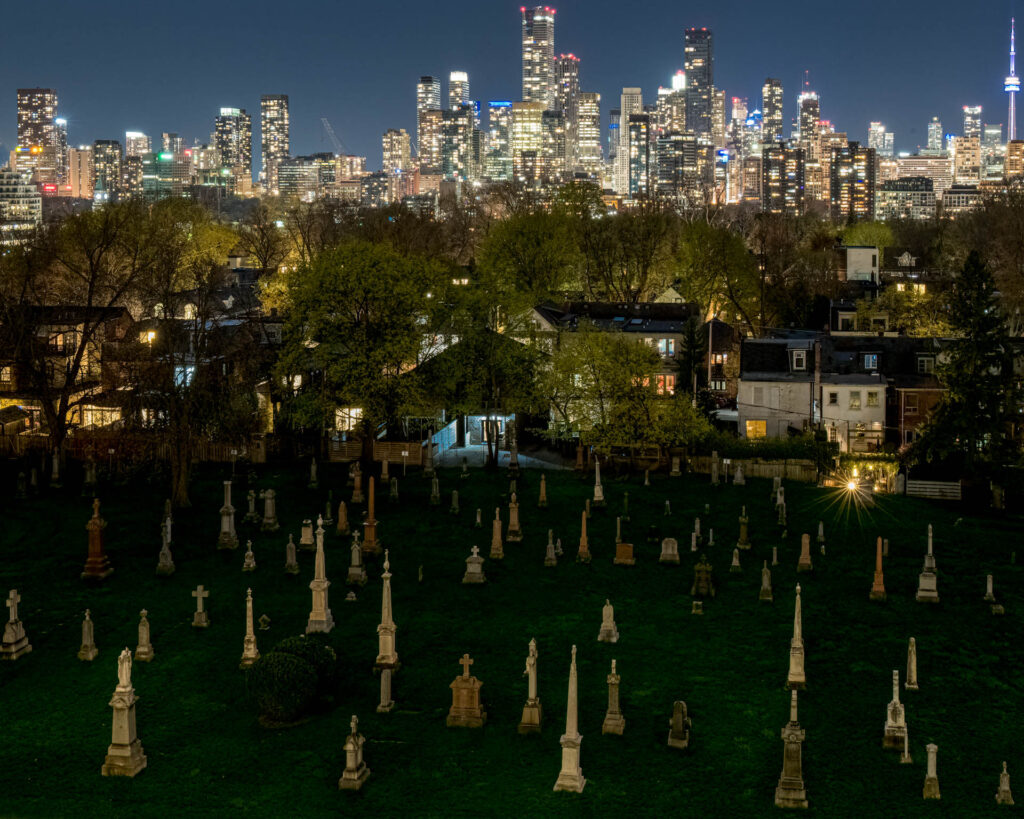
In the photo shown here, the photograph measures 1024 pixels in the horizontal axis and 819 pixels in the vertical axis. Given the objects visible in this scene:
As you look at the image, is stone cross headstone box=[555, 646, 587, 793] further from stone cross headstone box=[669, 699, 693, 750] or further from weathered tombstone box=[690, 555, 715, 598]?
weathered tombstone box=[690, 555, 715, 598]

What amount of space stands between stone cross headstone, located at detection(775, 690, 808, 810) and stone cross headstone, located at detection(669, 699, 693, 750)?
2054 millimetres

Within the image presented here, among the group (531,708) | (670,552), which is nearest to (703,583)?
(670,552)

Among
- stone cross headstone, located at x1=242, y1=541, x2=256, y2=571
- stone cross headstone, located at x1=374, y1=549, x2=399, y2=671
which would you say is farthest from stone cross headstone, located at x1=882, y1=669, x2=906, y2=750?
stone cross headstone, located at x1=242, y1=541, x2=256, y2=571

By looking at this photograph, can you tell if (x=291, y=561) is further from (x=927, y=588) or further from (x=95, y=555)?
(x=927, y=588)

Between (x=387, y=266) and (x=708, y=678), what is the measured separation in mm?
25923

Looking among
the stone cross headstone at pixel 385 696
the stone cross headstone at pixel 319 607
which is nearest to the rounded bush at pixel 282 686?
the stone cross headstone at pixel 385 696

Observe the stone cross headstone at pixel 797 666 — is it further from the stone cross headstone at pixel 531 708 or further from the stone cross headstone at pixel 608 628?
the stone cross headstone at pixel 531 708

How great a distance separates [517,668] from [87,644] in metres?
9.16

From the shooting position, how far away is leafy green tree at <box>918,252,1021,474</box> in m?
43.4

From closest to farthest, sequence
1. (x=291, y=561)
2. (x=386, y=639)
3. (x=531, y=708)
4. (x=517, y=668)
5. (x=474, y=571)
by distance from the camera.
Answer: (x=531, y=708)
(x=386, y=639)
(x=517, y=668)
(x=474, y=571)
(x=291, y=561)

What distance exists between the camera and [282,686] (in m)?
22.2

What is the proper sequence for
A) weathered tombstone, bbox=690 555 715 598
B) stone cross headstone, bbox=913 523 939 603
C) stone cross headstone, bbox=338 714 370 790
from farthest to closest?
1. stone cross headstone, bbox=913 523 939 603
2. weathered tombstone, bbox=690 555 715 598
3. stone cross headstone, bbox=338 714 370 790

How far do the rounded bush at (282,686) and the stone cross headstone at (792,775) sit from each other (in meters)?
8.74

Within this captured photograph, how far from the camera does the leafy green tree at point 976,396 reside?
4338 cm
